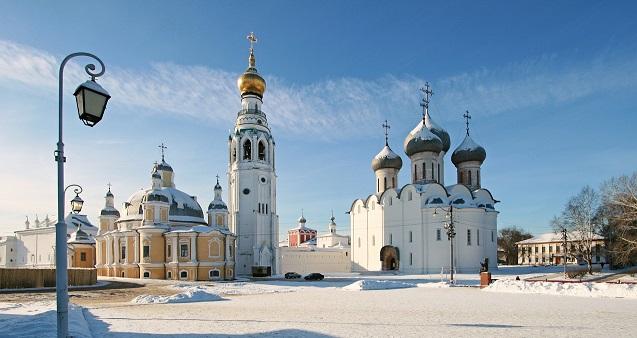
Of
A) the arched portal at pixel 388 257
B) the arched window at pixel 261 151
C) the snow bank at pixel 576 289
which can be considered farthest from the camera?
the arched window at pixel 261 151

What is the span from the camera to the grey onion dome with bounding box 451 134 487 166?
164 feet

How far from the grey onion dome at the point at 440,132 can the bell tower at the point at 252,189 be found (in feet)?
55.9

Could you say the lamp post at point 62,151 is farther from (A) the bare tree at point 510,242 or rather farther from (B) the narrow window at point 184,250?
(A) the bare tree at point 510,242

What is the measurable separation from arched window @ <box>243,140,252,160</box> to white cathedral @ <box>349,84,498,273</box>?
12526 millimetres

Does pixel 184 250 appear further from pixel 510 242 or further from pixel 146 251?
pixel 510 242

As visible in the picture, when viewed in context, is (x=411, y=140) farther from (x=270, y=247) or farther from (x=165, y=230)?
(x=165, y=230)

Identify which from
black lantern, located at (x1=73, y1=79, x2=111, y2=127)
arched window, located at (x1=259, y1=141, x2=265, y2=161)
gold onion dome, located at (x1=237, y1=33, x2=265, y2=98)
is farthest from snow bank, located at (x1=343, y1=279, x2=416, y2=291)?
gold onion dome, located at (x1=237, y1=33, x2=265, y2=98)

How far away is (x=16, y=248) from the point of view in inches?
3191

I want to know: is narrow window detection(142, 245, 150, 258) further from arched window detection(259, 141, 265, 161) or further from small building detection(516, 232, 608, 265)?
small building detection(516, 232, 608, 265)

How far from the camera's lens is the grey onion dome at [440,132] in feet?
170

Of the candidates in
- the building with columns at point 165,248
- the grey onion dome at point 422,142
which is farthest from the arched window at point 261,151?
the grey onion dome at point 422,142

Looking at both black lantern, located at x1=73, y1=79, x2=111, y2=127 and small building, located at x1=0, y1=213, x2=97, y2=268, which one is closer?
black lantern, located at x1=73, y1=79, x2=111, y2=127

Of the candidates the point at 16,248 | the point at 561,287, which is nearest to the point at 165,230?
the point at 561,287

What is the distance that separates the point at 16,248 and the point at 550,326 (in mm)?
89925
